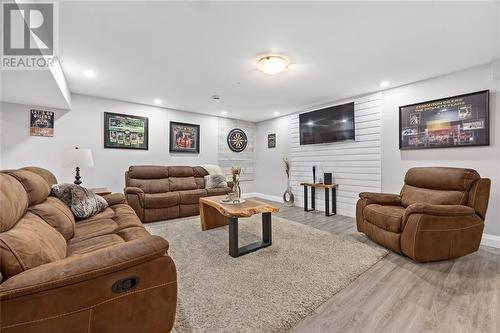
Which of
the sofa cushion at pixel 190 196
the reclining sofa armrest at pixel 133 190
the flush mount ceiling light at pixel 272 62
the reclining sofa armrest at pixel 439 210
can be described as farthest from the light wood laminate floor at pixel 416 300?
the reclining sofa armrest at pixel 133 190

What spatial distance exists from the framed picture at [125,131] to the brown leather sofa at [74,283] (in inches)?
127

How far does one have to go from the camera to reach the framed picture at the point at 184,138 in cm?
507

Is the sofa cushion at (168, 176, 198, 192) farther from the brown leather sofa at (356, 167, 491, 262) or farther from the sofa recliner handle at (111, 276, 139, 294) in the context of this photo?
the sofa recliner handle at (111, 276, 139, 294)

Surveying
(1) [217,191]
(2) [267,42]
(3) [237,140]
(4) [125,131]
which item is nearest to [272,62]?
(2) [267,42]

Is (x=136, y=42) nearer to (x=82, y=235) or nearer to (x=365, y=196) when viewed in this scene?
(x=82, y=235)

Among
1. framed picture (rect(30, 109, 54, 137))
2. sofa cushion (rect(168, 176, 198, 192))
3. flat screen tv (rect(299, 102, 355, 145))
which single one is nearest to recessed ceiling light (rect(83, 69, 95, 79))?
framed picture (rect(30, 109, 54, 137))

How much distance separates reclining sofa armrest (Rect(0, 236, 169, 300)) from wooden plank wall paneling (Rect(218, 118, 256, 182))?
188 inches

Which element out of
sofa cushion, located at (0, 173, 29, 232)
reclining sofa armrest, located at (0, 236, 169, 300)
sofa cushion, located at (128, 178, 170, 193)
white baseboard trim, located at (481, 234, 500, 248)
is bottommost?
white baseboard trim, located at (481, 234, 500, 248)

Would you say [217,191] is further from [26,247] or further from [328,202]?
[26,247]

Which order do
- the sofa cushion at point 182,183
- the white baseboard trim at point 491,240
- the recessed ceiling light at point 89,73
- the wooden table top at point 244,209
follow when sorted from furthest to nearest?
1. the sofa cushion at point 182,183
2. the recessed ceiling light at point 89,73
3. the white baseboard trim at point 491,240
4. the wooden table top at point 244,209

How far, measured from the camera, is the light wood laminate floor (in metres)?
1.40

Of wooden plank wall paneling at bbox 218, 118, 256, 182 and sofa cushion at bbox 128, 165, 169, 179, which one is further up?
wooden plank wall paneling at bbox 218, 118, 256, 182

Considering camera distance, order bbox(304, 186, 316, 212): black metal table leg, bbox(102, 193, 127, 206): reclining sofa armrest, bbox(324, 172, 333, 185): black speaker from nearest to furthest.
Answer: bbox(102, 193, 127, 206): reclining sofa armrest
bbox(324, 172, 333, 185): black speaker
bbox(304, 186, 316, 212): black metal table leg

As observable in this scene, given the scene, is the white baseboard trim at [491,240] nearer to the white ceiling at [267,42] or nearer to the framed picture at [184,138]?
the white ceiling at [267,42]
